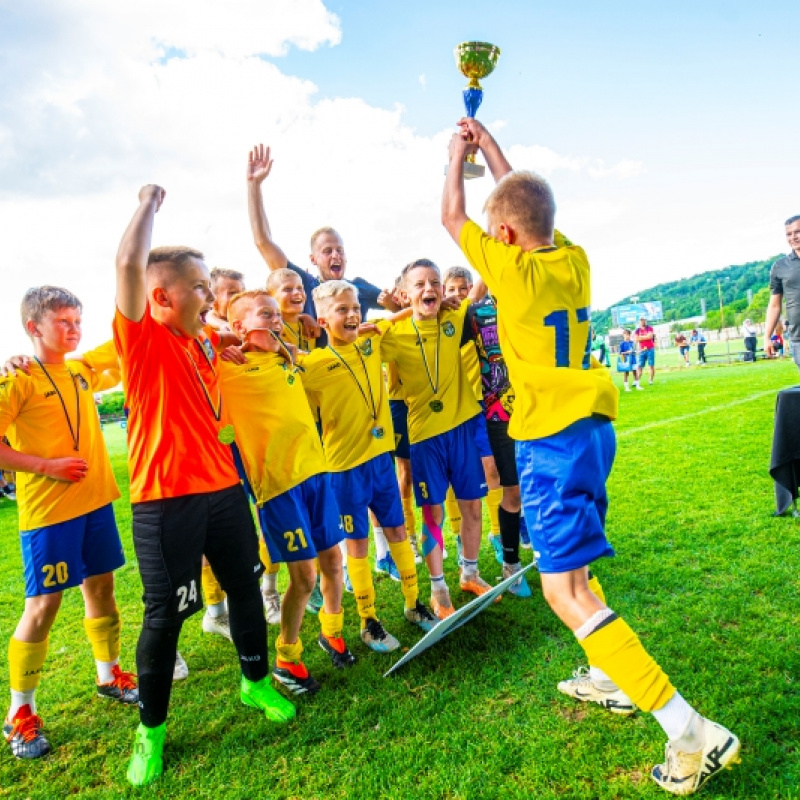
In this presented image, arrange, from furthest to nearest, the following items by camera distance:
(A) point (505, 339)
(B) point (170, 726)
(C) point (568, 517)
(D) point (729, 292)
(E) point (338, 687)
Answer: (D) point (729, 292), (E) point (338, 687), (B) point (170, 726), (A) point (505, 339), (C) point (568, 517)

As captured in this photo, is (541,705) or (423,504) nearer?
(541,705)

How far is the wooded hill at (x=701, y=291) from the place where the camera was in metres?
123

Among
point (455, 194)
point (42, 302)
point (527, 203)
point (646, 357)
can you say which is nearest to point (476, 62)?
point (455, 194)

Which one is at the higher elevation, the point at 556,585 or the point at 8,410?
the point at 8,410

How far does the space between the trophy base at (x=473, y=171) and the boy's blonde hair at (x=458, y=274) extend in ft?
6.55

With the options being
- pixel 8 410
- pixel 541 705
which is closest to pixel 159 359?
pixel 8 410

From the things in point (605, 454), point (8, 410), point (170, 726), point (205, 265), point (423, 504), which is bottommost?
point (170, 726)

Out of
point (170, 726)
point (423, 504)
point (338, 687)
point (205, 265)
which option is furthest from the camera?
point (423, 504)

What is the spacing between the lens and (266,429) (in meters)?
3.53

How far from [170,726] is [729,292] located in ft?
469

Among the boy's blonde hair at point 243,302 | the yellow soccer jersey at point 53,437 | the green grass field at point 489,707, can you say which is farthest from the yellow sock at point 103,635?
the boy's blonde hair at point 243,302

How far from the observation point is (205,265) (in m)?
3.02

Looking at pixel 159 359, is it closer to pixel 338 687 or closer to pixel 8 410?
pixel 8 410

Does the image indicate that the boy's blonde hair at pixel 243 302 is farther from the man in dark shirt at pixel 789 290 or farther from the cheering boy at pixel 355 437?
the man in dark shirt at pixel 789 290
